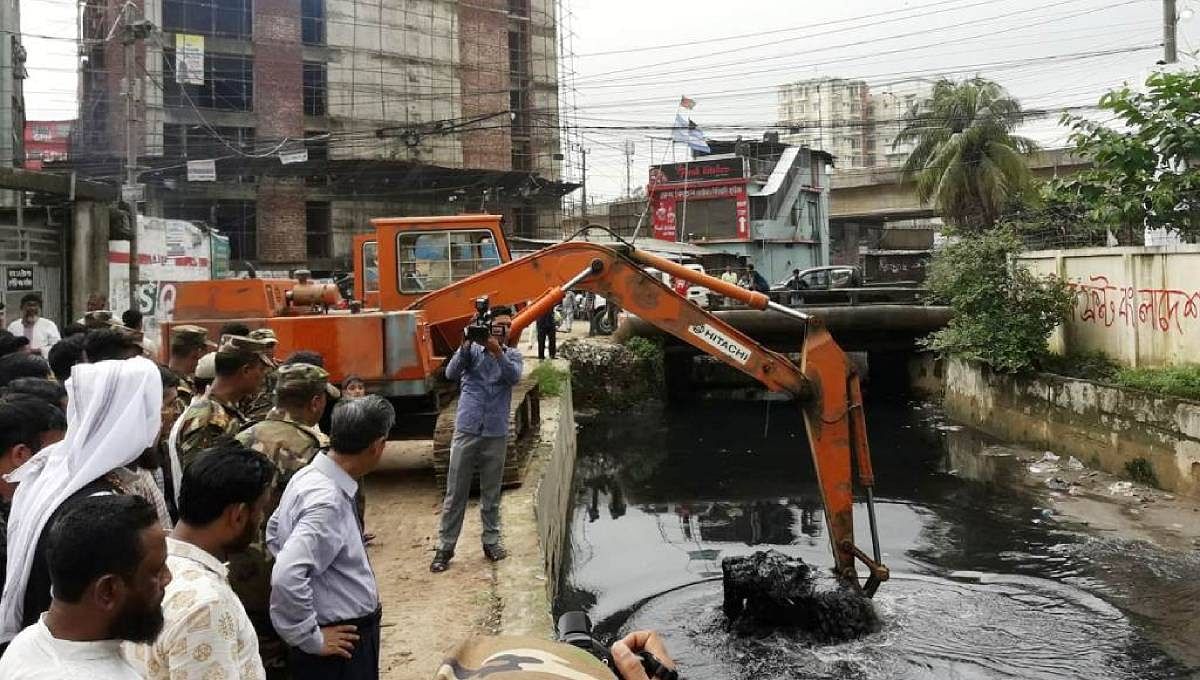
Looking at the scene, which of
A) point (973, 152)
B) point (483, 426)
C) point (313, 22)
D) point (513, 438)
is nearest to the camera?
point (483, 426)

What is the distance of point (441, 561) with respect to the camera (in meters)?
6.61

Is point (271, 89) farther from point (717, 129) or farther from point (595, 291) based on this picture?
point (595, 291)

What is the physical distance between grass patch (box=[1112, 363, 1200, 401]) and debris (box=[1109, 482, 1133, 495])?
1.28 meters

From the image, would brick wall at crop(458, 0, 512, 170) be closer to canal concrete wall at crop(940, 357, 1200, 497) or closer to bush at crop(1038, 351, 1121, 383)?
canal concrete wall at crop(940, 357, 1200, 497)

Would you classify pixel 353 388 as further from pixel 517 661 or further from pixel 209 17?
pixel 209 17

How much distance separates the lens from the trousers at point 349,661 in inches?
131

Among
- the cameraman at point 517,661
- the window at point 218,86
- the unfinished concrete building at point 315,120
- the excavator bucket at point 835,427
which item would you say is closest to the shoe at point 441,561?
the excavator bucket at point 835,427

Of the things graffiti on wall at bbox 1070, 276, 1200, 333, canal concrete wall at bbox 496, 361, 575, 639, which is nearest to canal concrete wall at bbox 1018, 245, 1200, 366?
graffiti on wall at bbox 1070, 276, 1200, 333

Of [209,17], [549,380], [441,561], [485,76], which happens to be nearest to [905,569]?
[441,561]

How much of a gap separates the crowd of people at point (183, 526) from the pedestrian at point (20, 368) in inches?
0.4

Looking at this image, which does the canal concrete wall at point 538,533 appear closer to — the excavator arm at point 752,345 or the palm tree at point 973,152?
the excavator arm at point 752,345

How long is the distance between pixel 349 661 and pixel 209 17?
3276 cm

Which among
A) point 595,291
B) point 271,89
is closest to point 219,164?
point 271,89

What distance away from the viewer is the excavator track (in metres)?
8.20
